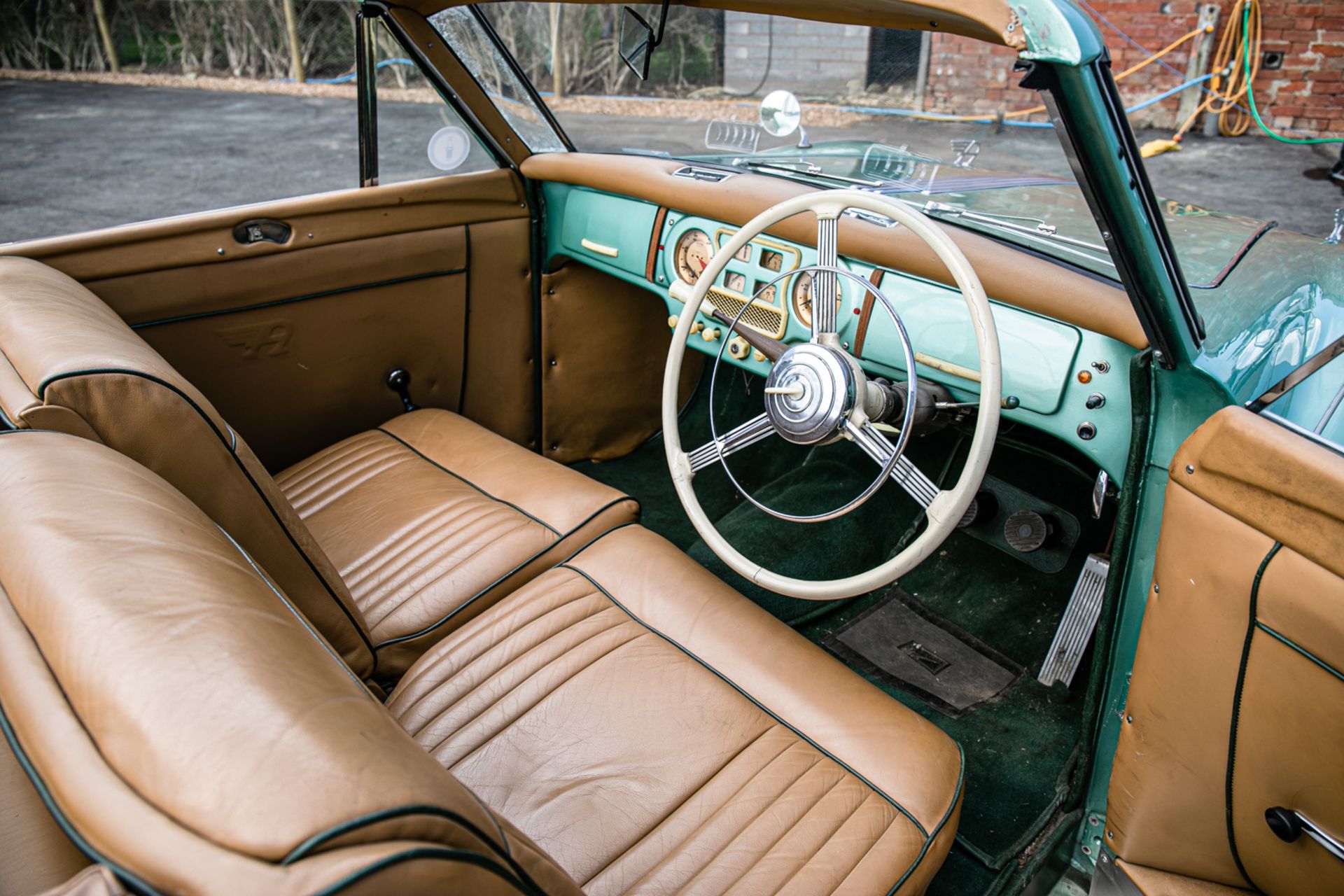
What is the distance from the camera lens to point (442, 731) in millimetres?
1333

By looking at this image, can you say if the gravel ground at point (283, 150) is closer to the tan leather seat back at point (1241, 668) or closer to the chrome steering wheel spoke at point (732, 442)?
the chrome steering wheel spoke at point (732, 442)

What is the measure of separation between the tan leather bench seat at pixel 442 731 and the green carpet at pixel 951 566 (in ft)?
1.76

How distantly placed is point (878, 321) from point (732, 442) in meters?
0.45

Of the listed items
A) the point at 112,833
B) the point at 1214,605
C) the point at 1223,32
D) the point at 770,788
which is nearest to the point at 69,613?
the point at 112,833

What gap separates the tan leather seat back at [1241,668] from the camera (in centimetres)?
100

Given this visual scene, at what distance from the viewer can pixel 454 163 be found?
7.87 ft

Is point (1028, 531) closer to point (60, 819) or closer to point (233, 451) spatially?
point (233, 451)

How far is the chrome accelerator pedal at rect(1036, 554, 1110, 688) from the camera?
76.5 inches

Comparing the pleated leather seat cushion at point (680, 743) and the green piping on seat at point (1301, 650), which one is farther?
the pleated leather seat cushion at point (680, 743)

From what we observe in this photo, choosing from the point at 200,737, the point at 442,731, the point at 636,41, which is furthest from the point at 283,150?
the point at 200,737

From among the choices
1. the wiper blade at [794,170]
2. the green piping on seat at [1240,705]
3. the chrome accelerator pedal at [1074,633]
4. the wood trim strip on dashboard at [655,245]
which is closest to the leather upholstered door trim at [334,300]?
the wood trim strip on dashboard at [655,245]

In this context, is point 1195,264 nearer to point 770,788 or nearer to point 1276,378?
point 1276,378

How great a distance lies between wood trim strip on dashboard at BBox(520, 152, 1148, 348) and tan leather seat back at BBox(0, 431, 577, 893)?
3.58ft

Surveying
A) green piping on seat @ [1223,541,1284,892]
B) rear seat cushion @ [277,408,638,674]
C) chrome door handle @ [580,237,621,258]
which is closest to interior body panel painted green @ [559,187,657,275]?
chrome door handle @ [580,237,621,258]
